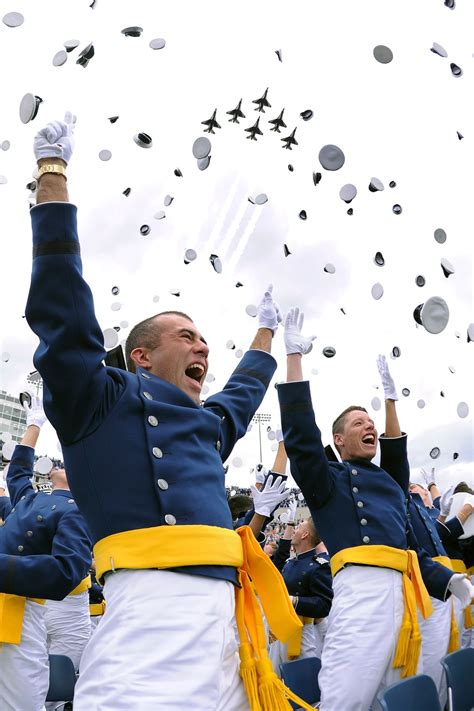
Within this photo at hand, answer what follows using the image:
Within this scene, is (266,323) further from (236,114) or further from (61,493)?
(236,114)

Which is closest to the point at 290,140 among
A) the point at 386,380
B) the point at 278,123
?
the point at 278,123

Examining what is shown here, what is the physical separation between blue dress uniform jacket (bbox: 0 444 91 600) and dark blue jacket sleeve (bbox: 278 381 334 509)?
1.54m

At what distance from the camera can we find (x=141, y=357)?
2.52m

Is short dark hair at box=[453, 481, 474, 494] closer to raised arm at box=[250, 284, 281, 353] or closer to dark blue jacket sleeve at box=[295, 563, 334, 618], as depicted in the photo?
dark blue jacket sleeve at box=[295, 563, 334, 618]

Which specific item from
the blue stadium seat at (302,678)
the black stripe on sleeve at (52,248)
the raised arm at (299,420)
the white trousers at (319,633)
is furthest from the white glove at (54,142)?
the white trousers at (319,633)

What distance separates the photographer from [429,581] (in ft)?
14.8

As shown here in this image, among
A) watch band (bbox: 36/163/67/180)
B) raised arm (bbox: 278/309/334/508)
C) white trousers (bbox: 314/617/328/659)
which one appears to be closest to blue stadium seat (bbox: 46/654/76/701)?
raised arm (bbox: 278/309/334/508)

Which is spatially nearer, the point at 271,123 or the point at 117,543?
the point at 117,543

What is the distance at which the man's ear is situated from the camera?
2500mm

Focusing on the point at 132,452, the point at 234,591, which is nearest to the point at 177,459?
the point at 132,452

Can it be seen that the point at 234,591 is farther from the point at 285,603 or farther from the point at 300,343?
the point at 300,343

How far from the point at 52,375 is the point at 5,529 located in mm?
3467

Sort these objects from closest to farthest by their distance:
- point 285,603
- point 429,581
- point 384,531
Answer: point 285,603 → point 384,531 → point 429,581

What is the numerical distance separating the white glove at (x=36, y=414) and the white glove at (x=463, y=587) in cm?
361
